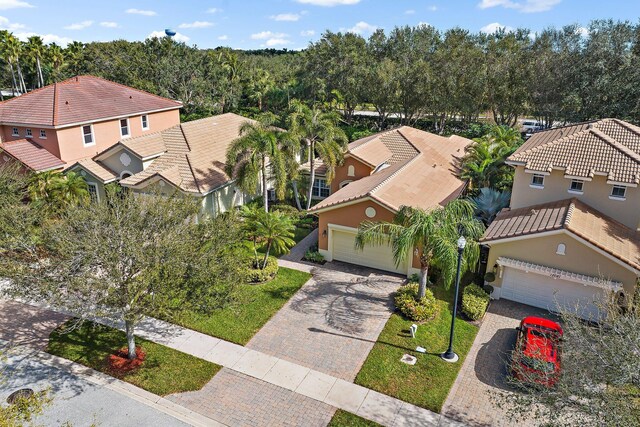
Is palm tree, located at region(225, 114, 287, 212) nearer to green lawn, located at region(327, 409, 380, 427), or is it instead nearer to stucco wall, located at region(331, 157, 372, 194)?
stucco wall, located at region(331, 157, 372, 194)

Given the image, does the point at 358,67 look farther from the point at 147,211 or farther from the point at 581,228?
the point at 147,211

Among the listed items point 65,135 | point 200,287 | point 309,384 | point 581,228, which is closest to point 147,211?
point 200,287

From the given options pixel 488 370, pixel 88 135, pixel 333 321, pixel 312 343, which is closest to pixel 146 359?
pixel 312 343

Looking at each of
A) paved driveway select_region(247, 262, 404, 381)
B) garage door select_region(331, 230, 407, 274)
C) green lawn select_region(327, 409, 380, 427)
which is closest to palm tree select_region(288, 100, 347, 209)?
garage door select_region(331, 230, 407, 274)

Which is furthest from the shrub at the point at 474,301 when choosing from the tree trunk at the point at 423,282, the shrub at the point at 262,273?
the shrub at the point at 262,273

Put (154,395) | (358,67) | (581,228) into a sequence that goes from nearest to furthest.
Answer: (154,395), (581,228), (358,67)
